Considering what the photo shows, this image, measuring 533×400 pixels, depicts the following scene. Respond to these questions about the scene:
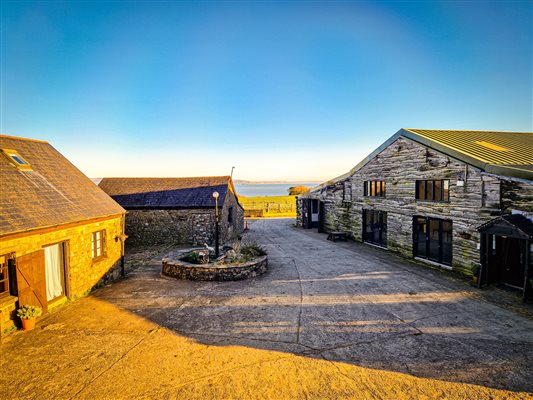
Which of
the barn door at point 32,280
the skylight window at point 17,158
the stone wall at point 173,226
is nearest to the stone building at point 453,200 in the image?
the stone wall at point 173,226

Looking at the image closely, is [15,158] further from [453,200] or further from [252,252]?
[453,200]

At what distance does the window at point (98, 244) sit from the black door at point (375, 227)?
1510 cm

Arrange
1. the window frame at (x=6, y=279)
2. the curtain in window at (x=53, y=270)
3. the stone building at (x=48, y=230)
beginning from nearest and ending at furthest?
1. the window frame at (x=6, y=279)
2. the stone building at (x=48, y=230)
3. the curtain in window at (x=53, y=270)

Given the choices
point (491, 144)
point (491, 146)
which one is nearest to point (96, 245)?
point (491, 146)

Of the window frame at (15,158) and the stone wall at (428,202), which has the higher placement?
the window frame at (15,158)

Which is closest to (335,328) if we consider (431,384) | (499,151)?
(431,384)

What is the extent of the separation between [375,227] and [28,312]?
17.1 meters

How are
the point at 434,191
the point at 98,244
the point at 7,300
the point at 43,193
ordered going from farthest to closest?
the point at 434,191, the point at 98,244, the point at 43,193, the point at 7,300

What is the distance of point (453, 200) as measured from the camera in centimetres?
1228

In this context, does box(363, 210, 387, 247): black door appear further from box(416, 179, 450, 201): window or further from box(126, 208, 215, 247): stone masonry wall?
box(126, 208, 215, 247): stone masonry wall

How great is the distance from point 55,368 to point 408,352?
7944 mm

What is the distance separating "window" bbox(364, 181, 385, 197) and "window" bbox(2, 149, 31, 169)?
56.7 feet

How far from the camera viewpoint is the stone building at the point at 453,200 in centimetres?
1026

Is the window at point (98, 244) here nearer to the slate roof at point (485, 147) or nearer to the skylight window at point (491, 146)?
the slate roof at point (485, 147)
